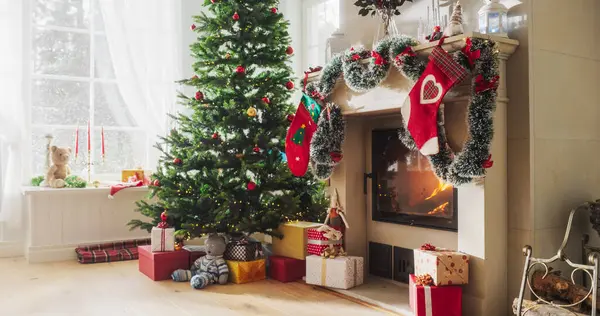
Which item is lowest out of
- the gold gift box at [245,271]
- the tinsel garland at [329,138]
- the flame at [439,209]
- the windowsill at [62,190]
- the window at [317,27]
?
the gold gift box at [245,271]

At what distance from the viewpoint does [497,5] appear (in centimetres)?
274

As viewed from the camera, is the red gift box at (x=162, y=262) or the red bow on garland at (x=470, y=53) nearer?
the red bow on garland at (x=470, y=53)

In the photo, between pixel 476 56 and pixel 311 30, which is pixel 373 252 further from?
pixel 311 30

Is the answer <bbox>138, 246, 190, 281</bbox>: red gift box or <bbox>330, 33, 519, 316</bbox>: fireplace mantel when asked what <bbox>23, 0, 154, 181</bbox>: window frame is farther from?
<bbox>330, 33, 519, 316</bbox>: fireplace mantel

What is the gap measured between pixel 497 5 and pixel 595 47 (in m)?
0.73

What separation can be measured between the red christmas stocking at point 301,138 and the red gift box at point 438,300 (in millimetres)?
1133

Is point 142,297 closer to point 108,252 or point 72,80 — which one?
point 108,252

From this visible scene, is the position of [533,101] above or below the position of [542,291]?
above

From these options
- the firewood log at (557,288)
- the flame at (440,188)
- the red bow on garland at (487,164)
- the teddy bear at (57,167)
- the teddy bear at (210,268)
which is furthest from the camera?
the teddy bear at (57,167)

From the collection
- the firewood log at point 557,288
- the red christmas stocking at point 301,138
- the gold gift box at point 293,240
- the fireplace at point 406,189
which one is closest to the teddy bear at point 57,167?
the gold gift box at point 293,240

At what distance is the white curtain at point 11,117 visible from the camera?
436 centimetres

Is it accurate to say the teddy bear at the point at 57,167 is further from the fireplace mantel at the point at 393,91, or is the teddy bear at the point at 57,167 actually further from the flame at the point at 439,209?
the flame at the point at 439,209

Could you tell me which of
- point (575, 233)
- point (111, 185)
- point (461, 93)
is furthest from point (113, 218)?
point (575, 233)

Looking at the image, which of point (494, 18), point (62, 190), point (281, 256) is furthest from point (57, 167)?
point (494, 18)
